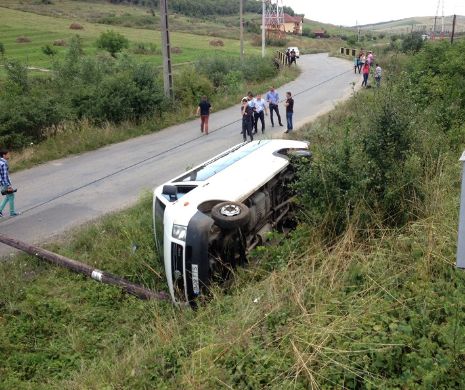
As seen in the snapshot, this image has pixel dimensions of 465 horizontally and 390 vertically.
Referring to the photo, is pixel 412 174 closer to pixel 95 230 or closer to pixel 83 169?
pixel 95 230

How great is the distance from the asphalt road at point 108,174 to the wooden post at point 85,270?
0.41m

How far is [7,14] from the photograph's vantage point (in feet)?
242

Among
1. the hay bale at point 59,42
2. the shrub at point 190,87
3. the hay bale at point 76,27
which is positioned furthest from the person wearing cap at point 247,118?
the hay bale at point 76,27

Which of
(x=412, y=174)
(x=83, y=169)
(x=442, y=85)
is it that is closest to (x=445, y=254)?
(x=412, y=174)

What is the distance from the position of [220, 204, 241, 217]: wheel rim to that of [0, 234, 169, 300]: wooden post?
5.37 ft

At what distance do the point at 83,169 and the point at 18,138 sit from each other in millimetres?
3163

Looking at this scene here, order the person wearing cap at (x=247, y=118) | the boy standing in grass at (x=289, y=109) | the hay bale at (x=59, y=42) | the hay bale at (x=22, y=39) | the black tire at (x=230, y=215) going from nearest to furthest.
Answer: the black tire at (x=230, y=215) < the person wearing cap at (x=247, y=118) < the boy standing in grass at (x=289, y=109) < the hay bale at (x=59, y=42) < the hay bale at (x=22, y=39)

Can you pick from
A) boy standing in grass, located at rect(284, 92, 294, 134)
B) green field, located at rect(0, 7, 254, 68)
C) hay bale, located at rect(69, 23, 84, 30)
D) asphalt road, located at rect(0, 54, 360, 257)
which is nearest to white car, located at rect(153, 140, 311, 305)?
asphalt road, located at rect(0, 54, 360, 257)

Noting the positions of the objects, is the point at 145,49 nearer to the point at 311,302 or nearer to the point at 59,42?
the point at 59,42

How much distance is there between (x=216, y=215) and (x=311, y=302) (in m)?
1.75

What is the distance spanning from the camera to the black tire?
625 centimetres

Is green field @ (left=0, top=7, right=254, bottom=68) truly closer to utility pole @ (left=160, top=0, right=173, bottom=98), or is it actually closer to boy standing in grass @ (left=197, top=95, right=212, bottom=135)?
utility pole @ (left=160, top=0, right=173, bottom=98)

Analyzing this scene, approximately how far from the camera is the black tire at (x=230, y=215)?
246 inches

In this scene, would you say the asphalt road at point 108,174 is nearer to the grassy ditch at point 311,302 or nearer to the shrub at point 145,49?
the grassy ditch at point 311,302
